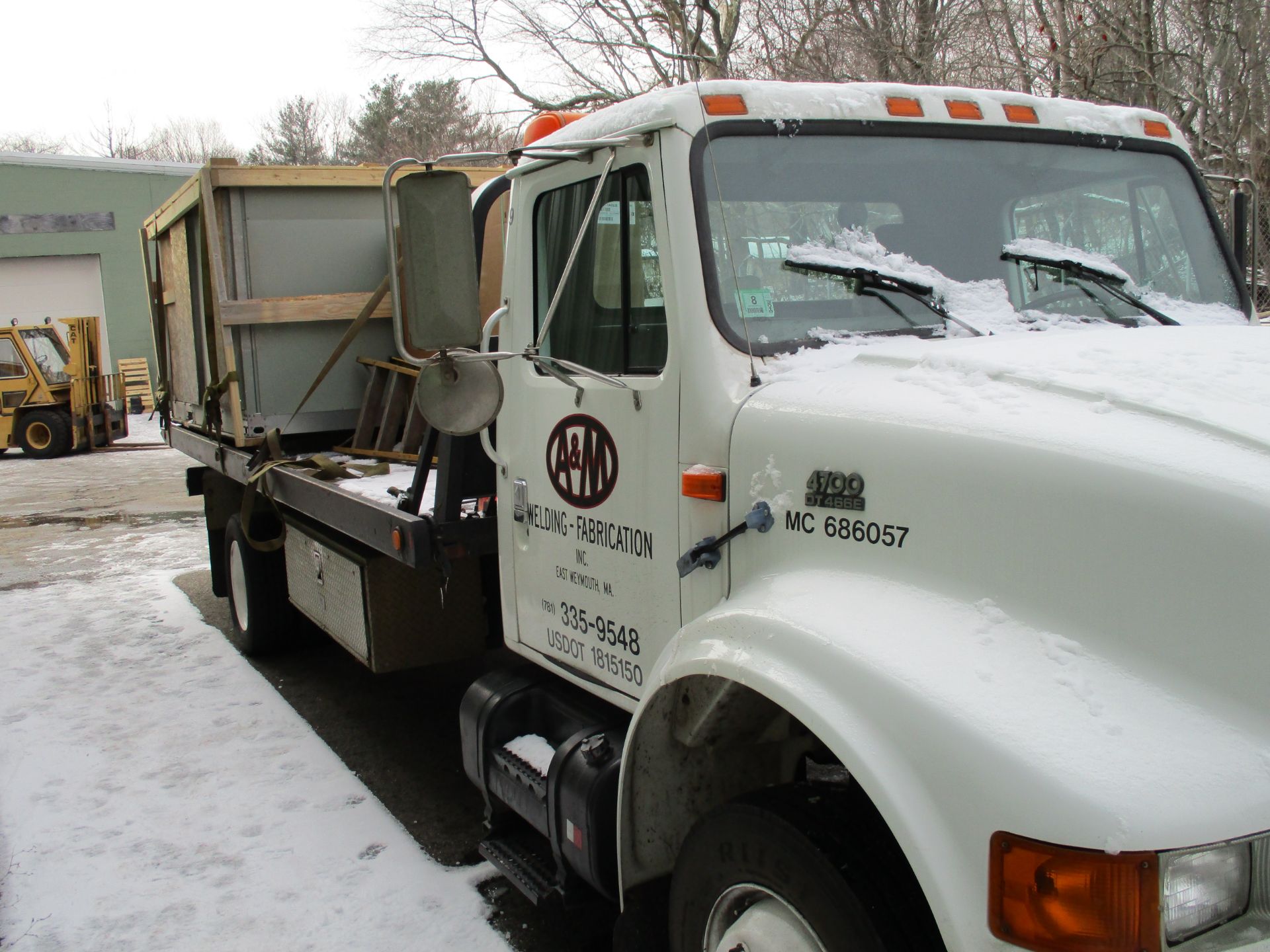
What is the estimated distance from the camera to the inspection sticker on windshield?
256 centimetres

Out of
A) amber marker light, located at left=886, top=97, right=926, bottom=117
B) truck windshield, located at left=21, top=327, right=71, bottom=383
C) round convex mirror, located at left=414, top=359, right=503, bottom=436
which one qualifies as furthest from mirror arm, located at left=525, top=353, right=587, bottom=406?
truck windshield, located at left=21, top=327, right=71, bottom=383

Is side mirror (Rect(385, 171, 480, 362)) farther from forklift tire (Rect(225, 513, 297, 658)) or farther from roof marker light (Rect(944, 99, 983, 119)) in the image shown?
forklift tire (Rect(225, 513, 297, 658))

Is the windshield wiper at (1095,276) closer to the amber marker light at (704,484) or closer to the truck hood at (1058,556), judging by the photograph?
the truck hood at (1058,556)

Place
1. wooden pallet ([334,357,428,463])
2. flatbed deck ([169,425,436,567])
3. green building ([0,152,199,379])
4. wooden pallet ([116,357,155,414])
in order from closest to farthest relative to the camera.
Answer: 1. flatbed deck ([169,425,436,567])
2. wooden pallet ([334,357,428,463])
3. wooden pallet ([116,357,155,414])
4. green building ([0,152,199,379])

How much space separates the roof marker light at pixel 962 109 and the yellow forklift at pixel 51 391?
20.2m

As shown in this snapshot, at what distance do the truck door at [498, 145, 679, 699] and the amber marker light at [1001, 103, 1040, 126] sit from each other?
103cm

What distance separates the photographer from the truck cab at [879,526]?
5.30 ft

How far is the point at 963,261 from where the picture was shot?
108 inches

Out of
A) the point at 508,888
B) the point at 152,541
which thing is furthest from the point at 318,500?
the point at 152,541

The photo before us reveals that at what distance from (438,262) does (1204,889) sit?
6.68 feet

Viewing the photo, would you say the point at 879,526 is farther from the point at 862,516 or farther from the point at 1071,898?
the point at 1071,898

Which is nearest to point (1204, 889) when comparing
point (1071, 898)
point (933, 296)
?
point (1071, 898)

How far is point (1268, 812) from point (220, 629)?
6.85 m

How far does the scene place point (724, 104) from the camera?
8.74ft
